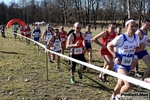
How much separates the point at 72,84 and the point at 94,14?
63480mm

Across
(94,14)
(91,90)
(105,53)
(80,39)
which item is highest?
(94,14)

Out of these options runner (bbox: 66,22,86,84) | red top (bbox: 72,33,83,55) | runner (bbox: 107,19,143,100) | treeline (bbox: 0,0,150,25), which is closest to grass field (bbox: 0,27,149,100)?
runner (bbox: 66,22,86,84)

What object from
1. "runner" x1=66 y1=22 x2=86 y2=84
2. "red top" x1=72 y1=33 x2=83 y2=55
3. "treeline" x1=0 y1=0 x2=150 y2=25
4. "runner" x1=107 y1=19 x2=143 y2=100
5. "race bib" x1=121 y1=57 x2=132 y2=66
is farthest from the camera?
"treeline" x1=0 y1=0 x2=150 y2=25

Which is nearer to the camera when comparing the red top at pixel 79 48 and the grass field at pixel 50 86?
the grass field at pixel 50 86

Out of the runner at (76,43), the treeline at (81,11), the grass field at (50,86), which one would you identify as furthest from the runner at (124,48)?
the treeline at (81,11)

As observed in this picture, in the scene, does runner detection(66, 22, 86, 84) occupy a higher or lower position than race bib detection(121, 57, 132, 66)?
higher

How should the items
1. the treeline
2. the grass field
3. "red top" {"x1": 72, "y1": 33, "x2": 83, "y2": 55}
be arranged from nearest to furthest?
the grass field → "red top" {"x1": 72, "y1": 33, "x2": 83, "y2": 55} → the treeline

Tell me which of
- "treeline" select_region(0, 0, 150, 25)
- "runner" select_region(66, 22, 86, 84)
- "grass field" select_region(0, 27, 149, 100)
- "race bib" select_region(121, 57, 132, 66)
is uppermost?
"treeline" select_region(0, 0, 150, 25)

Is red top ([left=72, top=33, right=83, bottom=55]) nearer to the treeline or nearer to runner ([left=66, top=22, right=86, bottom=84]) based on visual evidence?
runner ([left=66, top=22, right=86, bottom=84])

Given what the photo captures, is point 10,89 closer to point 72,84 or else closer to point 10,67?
point 72,84

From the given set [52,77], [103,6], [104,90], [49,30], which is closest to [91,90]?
[104,90]

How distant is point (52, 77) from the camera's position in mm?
7273

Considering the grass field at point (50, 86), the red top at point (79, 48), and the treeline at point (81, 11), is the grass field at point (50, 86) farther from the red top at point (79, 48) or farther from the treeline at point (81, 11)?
the treeline at point (81, 11)

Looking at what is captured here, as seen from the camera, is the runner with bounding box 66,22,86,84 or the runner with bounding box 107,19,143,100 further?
the runner with bounding box 66,22,86,84
